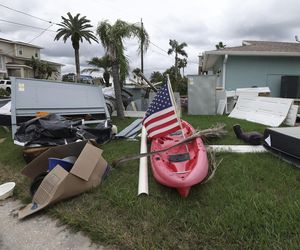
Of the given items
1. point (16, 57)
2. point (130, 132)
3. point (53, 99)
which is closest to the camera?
point (130, 132)

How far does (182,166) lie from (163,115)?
77 cm

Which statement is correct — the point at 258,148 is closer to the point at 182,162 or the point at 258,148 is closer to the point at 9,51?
the point at 182,162

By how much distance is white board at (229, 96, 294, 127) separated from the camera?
7.11m

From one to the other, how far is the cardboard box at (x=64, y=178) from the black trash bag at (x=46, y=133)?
81 cm

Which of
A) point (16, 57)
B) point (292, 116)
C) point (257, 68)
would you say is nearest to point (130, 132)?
point (292, 116)

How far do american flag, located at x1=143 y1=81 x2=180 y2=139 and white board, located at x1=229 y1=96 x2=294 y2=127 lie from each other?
459cm

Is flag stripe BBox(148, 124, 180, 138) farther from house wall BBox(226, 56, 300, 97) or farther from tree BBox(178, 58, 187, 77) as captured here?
tree BBox(178, 58, 187, 77)

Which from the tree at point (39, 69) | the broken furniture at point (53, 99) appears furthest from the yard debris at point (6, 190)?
the tree at point (39, 69)

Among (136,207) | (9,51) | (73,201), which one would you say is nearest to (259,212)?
(136,207)

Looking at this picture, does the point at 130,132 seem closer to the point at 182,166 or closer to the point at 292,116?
the point at 182,166

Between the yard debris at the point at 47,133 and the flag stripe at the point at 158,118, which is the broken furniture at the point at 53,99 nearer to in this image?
the yard debris at the point at 47,133

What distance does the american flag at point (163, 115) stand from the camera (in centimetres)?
350

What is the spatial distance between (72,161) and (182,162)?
1.50m

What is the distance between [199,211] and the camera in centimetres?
264
